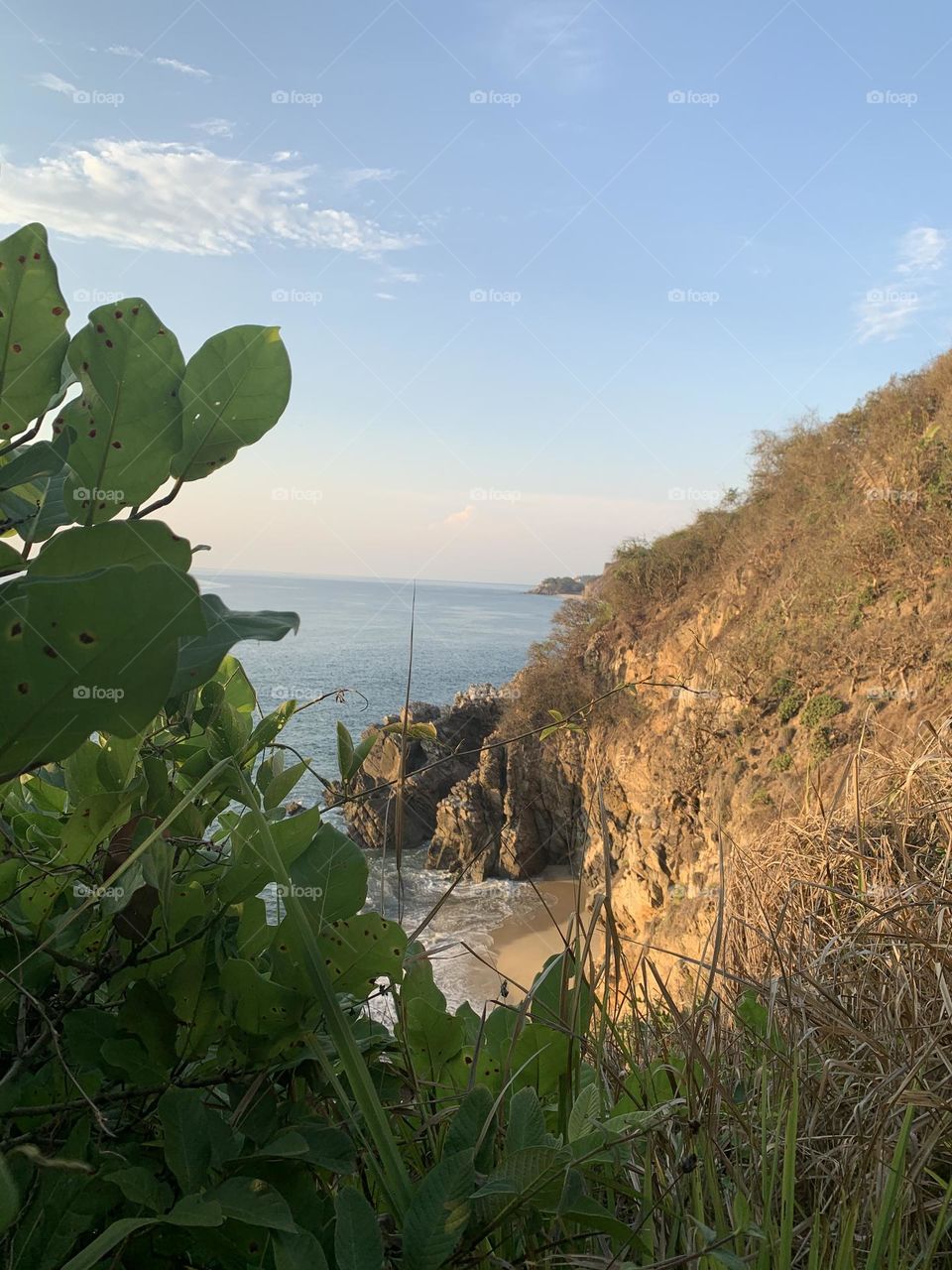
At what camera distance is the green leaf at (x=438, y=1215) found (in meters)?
0.47

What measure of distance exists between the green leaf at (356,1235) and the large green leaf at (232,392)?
43 cm

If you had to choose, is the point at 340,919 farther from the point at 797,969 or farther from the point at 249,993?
the point at 797,969

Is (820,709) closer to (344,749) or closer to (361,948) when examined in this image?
Answer: (344,749)

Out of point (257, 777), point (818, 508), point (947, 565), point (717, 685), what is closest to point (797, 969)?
point (257, 777)

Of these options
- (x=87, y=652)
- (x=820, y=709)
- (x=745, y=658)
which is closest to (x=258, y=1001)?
(x=87, y=652)

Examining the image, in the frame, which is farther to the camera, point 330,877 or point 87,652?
Result: point 330,877

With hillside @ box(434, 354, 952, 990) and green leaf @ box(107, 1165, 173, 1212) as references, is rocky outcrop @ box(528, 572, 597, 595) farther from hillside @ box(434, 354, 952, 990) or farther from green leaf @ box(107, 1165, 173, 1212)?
green leaf @ box(107, 1165, 173, 1212)
